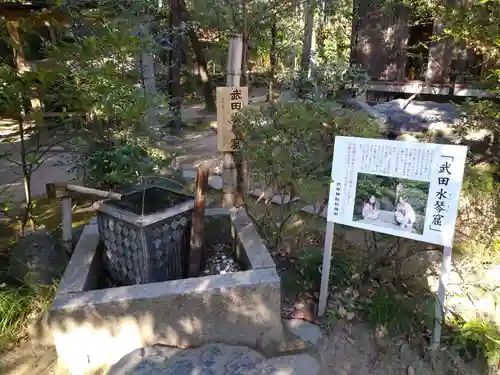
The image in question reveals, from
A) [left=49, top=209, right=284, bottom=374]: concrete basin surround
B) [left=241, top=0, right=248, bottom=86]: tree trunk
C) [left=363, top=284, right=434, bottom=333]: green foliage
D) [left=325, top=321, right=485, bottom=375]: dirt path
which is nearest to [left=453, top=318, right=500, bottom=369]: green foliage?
[left=325, top=321, right=485, bottom=375]: dirt path

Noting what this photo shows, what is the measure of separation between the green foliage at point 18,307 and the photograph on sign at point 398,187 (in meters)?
2.25

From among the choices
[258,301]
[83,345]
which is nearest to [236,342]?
[258,301]

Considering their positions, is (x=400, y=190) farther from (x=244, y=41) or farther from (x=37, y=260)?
(x=37, y=260)

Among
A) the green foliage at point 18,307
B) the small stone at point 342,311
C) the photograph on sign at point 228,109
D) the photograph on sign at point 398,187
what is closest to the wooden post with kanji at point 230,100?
the photograph on sign at point 228,109

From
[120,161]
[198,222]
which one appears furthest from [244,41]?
[198,222]

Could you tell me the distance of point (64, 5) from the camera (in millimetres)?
4266

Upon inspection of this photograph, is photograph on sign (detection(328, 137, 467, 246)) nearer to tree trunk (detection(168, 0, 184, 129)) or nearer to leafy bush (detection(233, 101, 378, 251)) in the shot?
leafy bush (detection(233, 101, 378, 251))

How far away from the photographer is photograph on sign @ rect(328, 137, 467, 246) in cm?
238

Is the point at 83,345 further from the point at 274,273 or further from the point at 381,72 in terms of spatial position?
the point at 381,72

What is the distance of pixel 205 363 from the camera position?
2.28 meters

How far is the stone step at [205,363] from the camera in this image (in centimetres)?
222

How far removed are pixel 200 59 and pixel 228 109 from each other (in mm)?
8687

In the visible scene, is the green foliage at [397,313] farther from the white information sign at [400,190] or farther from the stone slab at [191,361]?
the stone slab at [191,361]

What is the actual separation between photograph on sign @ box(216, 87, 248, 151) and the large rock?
168 cm
